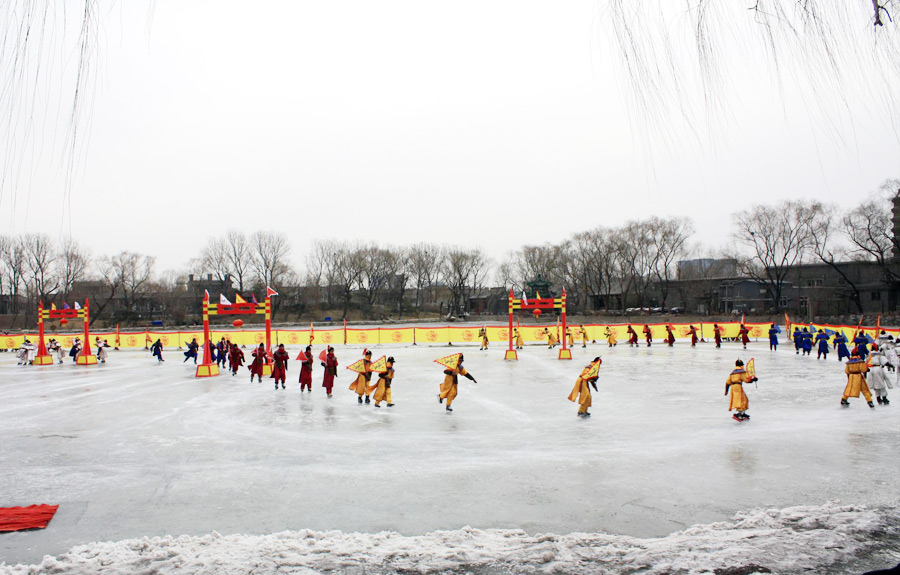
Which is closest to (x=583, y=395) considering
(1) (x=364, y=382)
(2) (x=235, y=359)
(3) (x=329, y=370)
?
(1) (x=364, y=382)

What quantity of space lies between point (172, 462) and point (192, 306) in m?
77.9

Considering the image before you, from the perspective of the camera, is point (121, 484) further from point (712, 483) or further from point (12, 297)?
point (12, 297)

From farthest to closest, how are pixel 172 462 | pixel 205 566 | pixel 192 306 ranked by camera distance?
pixel 192 306 < pixel 172 462 < pixel 205 566

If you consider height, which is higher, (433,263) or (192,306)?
(433,263)

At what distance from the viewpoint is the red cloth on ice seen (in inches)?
228

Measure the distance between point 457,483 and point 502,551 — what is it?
2.33 meters

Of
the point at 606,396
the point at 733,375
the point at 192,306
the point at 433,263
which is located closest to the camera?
the point at 733,375

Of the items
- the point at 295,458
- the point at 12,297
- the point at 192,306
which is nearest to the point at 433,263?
the point at 192,306

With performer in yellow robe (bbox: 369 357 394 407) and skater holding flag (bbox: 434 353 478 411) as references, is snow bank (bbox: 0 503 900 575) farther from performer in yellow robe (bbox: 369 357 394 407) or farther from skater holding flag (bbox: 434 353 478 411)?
performer in yellow robe (bbox: 369 357 394 407)

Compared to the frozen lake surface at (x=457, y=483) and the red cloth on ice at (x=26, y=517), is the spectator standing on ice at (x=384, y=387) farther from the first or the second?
the red cloth on ice at (x=26, y=517)

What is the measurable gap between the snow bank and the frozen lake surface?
2 cm

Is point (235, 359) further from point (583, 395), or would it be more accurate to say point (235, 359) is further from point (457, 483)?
point (457, 483)

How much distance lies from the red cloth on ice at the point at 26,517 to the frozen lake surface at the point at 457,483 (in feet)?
0.40

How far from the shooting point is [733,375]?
37.4ft
